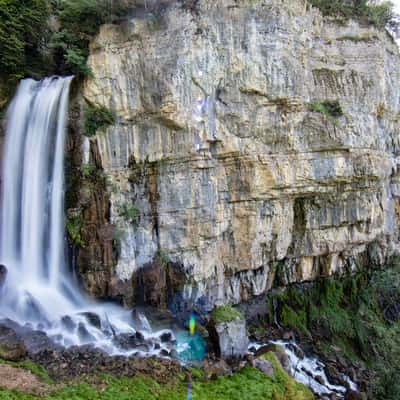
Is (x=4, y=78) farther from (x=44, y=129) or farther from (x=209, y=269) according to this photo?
(x=209, y=269)

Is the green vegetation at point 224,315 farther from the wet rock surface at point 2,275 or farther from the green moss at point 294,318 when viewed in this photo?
the wet rock surface at point 2,275

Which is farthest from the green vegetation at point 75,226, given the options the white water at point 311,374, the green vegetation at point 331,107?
the green vegetation at point 331,107

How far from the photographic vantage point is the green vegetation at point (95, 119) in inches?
430

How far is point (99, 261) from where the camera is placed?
431 inches

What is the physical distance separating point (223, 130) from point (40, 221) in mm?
6895

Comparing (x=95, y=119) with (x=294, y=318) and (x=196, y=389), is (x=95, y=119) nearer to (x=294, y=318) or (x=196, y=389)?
(x=196, y=389)

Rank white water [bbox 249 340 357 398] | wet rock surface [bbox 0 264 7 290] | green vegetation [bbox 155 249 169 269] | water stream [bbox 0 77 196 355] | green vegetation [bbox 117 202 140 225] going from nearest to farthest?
wet rock surface [bbox 0 264 7 290] < water stream [bbox 0 77 196 355] < white water [bbox 249 340 357 398] < green vegetation [bbox 117 202 140 225] < green vegetation [bbox 155 249 169 269]

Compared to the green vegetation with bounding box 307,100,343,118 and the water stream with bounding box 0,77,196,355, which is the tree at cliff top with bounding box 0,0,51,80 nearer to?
the water stream with bounding box 0,77,196,355

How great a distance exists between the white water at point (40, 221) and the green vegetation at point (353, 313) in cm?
689

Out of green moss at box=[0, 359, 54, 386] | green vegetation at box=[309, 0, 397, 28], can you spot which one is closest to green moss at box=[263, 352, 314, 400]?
green moss at box=[0, 359, 54, 386]

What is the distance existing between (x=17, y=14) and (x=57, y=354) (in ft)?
36.2

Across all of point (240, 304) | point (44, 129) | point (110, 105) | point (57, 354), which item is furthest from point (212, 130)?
point (57, 354)

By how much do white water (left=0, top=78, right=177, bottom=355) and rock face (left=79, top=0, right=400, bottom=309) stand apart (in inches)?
41.4

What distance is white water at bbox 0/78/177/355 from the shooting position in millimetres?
10008
